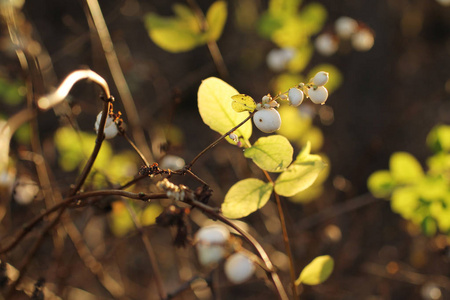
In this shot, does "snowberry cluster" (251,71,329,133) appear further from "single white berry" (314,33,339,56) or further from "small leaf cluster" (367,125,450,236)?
"single white berry" (314,33,339,56)

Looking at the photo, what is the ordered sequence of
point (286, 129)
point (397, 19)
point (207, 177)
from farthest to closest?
1. point (397, 19)
2. point (207, 177)
3. point (286, 129)

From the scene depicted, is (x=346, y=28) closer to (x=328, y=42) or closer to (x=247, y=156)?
(x=328, y=42)

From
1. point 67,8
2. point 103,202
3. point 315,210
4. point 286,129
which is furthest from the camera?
point 67,8

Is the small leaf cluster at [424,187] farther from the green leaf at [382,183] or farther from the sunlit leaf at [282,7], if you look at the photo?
the sunlit leaf at [282,7]

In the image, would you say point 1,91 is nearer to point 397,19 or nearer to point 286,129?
point 286,129

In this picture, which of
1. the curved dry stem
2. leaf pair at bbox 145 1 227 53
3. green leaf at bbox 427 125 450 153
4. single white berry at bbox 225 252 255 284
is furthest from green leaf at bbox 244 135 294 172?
green leaf at bbox 427 125 450 153

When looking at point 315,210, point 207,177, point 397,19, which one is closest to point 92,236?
point 207,177

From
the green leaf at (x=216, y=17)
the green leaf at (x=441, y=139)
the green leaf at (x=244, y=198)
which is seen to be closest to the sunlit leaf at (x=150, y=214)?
the green leaf at (x=216, y=17)
